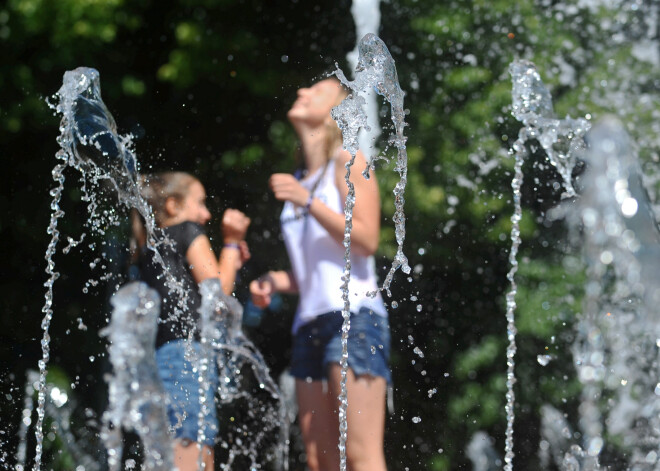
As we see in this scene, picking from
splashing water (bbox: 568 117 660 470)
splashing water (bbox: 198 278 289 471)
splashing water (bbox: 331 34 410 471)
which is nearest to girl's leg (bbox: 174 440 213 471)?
splashing water (bbox: 198 278 289 471)

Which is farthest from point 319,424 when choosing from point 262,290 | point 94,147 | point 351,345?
point 94,147

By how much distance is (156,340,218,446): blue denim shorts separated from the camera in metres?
2.64

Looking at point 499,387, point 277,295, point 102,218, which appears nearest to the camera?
point 277,295

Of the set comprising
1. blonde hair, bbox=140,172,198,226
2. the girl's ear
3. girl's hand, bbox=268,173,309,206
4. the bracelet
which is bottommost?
the bracelet

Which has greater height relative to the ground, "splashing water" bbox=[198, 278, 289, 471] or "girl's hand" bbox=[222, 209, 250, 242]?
"girl's hand" bbox=[222, 209, 250, 242]

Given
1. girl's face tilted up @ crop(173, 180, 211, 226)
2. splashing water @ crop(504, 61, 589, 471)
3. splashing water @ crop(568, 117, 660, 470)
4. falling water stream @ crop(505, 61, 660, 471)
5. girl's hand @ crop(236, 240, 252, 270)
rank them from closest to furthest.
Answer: splashing water @ crop(568, 117, 660, 470) → falling water stream @ crop(505, 61, 660, 471) → girl's face tilted up @ crop(173, 180, 211, 226) → girl's hand @ crop(236, 240, 252, 270) → splashing water @ crop(504, 61, 589, 471)

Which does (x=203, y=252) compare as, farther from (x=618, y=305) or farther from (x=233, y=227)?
(x=618, y=305)

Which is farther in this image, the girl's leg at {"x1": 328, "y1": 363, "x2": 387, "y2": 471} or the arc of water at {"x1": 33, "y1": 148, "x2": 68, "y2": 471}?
the arc of water at {"x1": 33, "y1": 148, "x2": 68, "y2": 471}

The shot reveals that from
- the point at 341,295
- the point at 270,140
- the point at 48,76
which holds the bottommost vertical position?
the point at 341,295

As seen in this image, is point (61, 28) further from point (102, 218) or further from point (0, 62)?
point (102, 218)

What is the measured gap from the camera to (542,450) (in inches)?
159

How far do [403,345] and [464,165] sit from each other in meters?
1.19

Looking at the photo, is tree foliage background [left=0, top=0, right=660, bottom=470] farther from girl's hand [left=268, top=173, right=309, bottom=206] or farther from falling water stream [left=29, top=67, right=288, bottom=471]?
girl's hand [left=268, top=173, right=309, bottom=206]

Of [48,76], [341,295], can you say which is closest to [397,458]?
[341,295]
